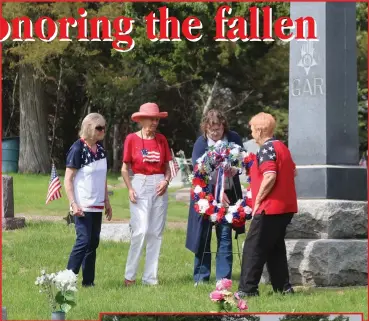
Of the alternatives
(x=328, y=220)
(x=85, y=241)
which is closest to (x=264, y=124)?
(x=328, y=220)

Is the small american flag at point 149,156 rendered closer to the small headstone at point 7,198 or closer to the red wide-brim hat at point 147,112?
the red wide-brim hat at point 147,112

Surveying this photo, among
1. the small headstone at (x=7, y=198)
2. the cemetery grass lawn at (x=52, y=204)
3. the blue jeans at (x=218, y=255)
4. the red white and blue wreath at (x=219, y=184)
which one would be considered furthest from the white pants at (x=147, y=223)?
the cemetery grass lawn at (x=52, y=204)

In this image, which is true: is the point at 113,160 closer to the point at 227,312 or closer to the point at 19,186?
the point at 19,186

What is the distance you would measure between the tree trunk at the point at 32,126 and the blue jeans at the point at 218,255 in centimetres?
2313

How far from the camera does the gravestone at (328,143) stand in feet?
33.4

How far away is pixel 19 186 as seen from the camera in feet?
80.3

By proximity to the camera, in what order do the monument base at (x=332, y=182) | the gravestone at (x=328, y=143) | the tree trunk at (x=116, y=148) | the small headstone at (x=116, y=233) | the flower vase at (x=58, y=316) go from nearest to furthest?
1. the flower vase at (x=58, y=316)
2. the gravestone at (x=328, y=143)
3. the monument base at (x=332, y=182)
4. the small headstone at (x=116, y=233)
5. the tree trunk at (x=116, y=148)

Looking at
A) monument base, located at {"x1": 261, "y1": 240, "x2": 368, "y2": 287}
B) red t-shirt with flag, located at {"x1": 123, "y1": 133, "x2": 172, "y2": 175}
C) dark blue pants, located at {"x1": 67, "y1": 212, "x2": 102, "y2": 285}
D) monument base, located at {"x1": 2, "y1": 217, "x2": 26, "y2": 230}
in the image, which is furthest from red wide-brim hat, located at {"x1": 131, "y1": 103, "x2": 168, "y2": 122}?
monument base, located at {"x1": 2, "y1": 217, "x2": 26, "y2": 230}

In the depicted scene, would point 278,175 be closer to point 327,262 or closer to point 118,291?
point 327,262

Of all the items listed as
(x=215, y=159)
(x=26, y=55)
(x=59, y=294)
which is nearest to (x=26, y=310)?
(x=59, y=294)

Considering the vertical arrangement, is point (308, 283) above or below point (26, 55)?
below

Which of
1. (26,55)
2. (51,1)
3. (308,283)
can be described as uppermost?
(51,1)

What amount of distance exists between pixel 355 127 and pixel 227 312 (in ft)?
17.8

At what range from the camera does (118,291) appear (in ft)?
30.4
